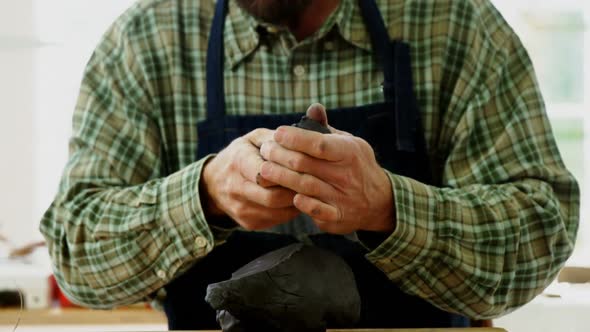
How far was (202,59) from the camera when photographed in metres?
1.31

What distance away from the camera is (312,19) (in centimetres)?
128

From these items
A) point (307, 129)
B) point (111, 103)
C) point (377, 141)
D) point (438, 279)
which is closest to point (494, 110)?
point (377, 141)

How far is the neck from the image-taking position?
127cm

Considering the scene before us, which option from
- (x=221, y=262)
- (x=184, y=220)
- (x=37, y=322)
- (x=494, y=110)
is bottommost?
(x=37, y=322)

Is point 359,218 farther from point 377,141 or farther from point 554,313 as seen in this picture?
point 554,313

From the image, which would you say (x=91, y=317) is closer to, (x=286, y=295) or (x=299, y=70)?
(x=299, y=70)

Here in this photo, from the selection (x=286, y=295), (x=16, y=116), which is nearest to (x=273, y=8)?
(x=286, y=295)

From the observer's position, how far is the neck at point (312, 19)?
1.27 meters

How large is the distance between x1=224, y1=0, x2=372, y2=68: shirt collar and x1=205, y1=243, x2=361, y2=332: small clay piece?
472 millimetres

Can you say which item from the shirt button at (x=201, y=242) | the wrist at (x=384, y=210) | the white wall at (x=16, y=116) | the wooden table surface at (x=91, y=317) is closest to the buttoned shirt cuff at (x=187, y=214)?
the shirt button at (x=201, y=242)

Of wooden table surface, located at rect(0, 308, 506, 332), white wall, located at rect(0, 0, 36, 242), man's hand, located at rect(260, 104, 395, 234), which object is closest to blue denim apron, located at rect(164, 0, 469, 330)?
man's hand, located at rect(260, 104, 395, 234)

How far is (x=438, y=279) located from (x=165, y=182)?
0.42 meters

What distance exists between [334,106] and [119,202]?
0.38m

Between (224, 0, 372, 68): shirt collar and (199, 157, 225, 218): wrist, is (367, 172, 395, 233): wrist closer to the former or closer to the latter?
(199, 157, 225, 218): wrist
